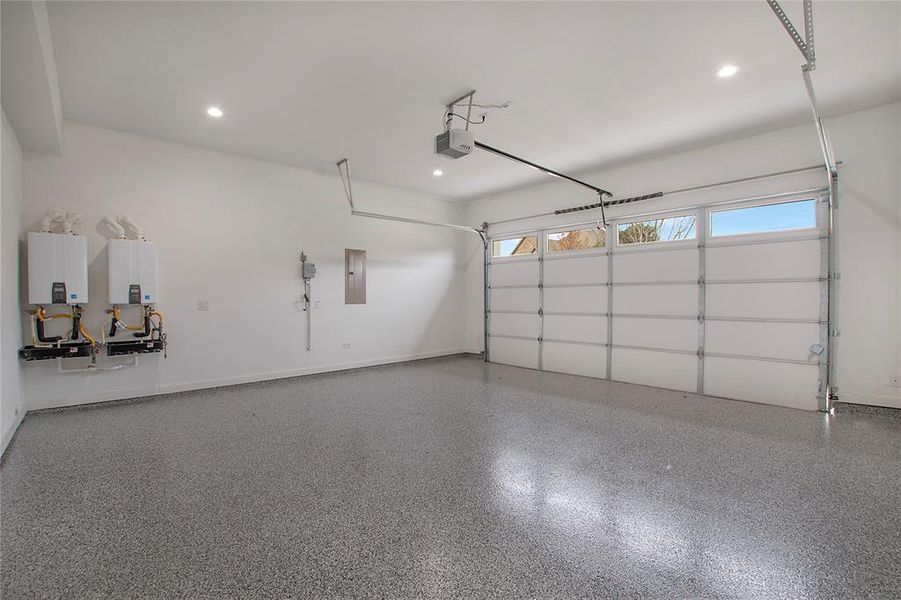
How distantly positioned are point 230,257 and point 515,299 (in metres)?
5.09

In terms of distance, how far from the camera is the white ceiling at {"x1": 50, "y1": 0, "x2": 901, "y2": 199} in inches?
110

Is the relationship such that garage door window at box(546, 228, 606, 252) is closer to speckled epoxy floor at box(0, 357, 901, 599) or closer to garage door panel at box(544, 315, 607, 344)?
garage door panel at box(544, 315, 607, 344)

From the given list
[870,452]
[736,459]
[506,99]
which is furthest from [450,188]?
[870,452]

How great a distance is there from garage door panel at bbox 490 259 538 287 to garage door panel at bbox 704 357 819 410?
10.5 feet

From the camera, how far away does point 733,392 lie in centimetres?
509

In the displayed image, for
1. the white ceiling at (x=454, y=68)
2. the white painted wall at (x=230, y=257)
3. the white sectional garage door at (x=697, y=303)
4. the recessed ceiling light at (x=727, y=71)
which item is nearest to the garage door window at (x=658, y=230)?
the white sectional garage door at (x=697, y=303)

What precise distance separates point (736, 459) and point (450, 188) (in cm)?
607

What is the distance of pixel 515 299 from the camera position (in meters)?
7.65

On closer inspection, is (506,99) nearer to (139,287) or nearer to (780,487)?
(780,487)

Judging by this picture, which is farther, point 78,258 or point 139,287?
point 139,287

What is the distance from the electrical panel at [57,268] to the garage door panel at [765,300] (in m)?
7.91

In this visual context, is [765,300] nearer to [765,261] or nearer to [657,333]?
[765,261]

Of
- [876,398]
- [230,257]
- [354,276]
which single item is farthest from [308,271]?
[876,398]

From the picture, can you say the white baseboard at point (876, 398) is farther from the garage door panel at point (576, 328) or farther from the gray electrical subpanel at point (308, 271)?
the gray electrical subpanel at point (308, 271)
